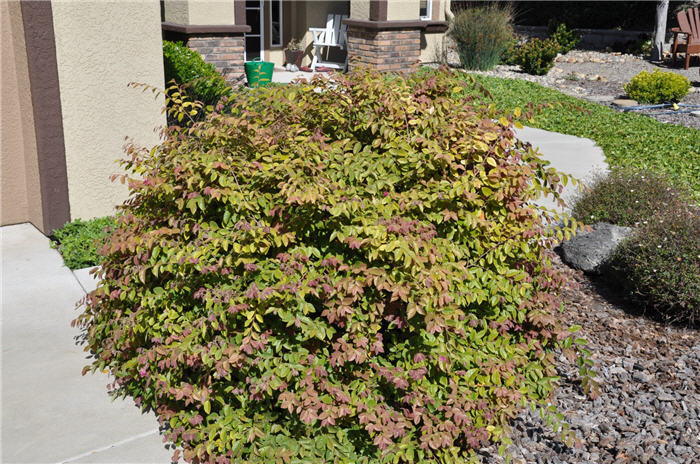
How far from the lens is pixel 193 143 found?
3793 millimetres

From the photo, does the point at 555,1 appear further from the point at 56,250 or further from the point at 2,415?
the point at 2,415

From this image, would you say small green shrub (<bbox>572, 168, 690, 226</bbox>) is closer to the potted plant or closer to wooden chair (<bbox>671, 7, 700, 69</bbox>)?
the potted plant

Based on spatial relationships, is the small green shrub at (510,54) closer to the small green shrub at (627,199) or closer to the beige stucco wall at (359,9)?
the beige stucco wall at (359,9)

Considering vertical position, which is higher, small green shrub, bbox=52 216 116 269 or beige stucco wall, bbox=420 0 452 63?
beige stucco wall, bbox=420 0 452 63

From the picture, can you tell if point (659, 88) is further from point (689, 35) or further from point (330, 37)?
point (330, 37)

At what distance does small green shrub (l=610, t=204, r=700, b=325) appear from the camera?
185 inches

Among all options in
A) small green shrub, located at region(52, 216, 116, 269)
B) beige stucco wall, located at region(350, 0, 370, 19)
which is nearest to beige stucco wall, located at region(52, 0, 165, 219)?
small green shrub, located at region(52, 216, 116, 269)

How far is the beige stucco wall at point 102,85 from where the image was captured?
18.2 feet

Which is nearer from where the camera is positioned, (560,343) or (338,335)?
(338,335)

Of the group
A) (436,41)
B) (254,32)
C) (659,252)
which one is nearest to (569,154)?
(659,252)

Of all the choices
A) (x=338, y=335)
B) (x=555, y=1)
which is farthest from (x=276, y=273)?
(x=555, y=1)

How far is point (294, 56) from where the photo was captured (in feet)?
52.1

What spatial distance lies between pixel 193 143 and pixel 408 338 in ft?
5.34

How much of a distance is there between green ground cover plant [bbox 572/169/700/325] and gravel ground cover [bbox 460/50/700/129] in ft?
20.6
